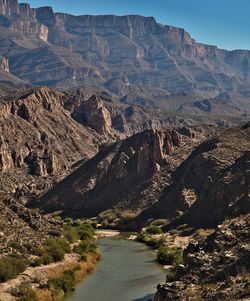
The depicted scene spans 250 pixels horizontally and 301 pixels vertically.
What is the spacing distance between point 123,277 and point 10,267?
1188 centimetres

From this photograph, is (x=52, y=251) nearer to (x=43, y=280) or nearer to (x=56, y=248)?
(x=56, y=248)

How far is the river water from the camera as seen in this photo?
178 ft

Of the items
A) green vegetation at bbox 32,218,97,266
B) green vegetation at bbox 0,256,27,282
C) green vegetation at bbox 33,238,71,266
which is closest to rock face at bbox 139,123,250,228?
green vegetation at bbox 32,218,97,266

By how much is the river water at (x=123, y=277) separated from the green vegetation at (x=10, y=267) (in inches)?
206

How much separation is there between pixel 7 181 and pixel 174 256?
82.2m

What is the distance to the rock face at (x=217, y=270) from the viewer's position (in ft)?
132

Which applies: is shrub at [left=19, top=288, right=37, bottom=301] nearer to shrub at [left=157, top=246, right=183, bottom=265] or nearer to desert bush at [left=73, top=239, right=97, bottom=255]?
desert bush at [left=73, top=239, right=97, bottom=255]

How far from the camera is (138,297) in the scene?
53.5 m

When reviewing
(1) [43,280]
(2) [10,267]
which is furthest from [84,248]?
(2) [10,267]

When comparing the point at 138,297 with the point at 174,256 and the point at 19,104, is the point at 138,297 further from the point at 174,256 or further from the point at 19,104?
the point at 19,104

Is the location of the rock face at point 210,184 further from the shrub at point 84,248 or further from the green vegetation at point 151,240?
the shrub at point 84,248

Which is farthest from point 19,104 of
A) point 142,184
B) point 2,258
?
point 2,258

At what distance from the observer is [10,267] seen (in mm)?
55531

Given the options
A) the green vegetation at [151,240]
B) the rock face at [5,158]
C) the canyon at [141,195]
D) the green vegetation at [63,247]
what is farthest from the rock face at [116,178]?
the green vegetation at [63,247]
